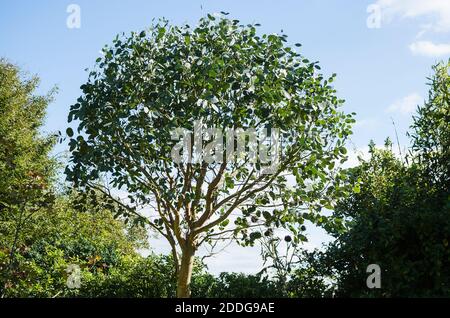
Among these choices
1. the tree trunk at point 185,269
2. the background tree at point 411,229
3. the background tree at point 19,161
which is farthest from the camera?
the background tree at point 19,161

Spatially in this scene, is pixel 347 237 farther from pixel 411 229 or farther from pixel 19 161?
pixel 19 161

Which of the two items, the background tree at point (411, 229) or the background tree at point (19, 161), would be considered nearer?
the background tree at point (411, 229)

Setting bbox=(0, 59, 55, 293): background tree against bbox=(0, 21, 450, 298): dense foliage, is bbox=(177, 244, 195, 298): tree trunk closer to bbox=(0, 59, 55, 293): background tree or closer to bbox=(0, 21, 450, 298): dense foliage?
bbox=(0, 21, 450, 298): dense foliage

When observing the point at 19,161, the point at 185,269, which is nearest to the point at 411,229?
the point at 185,269

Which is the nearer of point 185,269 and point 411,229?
point 411,229

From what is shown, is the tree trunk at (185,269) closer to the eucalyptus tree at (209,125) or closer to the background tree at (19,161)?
the eucalyptus tree at (209,125)

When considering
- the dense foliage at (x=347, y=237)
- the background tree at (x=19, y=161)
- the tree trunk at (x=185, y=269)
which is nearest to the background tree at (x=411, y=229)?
the dense foliage at (x=347, y=237)

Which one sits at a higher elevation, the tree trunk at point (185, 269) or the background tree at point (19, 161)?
the background tree at point (19, 161)

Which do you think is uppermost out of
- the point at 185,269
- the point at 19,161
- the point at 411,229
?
the point at 19,161

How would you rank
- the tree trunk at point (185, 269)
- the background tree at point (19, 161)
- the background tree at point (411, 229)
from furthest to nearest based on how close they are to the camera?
the background tree at point (19, 161)
the tree trunk at point (185, 269)
the background tree at point (411, 229)

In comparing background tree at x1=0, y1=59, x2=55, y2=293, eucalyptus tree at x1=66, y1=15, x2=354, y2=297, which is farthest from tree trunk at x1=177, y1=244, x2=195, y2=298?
background tree at x1=0, y1=59, x2=55, y2=293

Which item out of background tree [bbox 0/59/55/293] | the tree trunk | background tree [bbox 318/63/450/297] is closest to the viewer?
background tree [bbox 318/63/450/297]

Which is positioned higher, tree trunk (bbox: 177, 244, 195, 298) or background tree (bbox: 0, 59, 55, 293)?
background tree (bbox: 0, 59, 55, 293)
